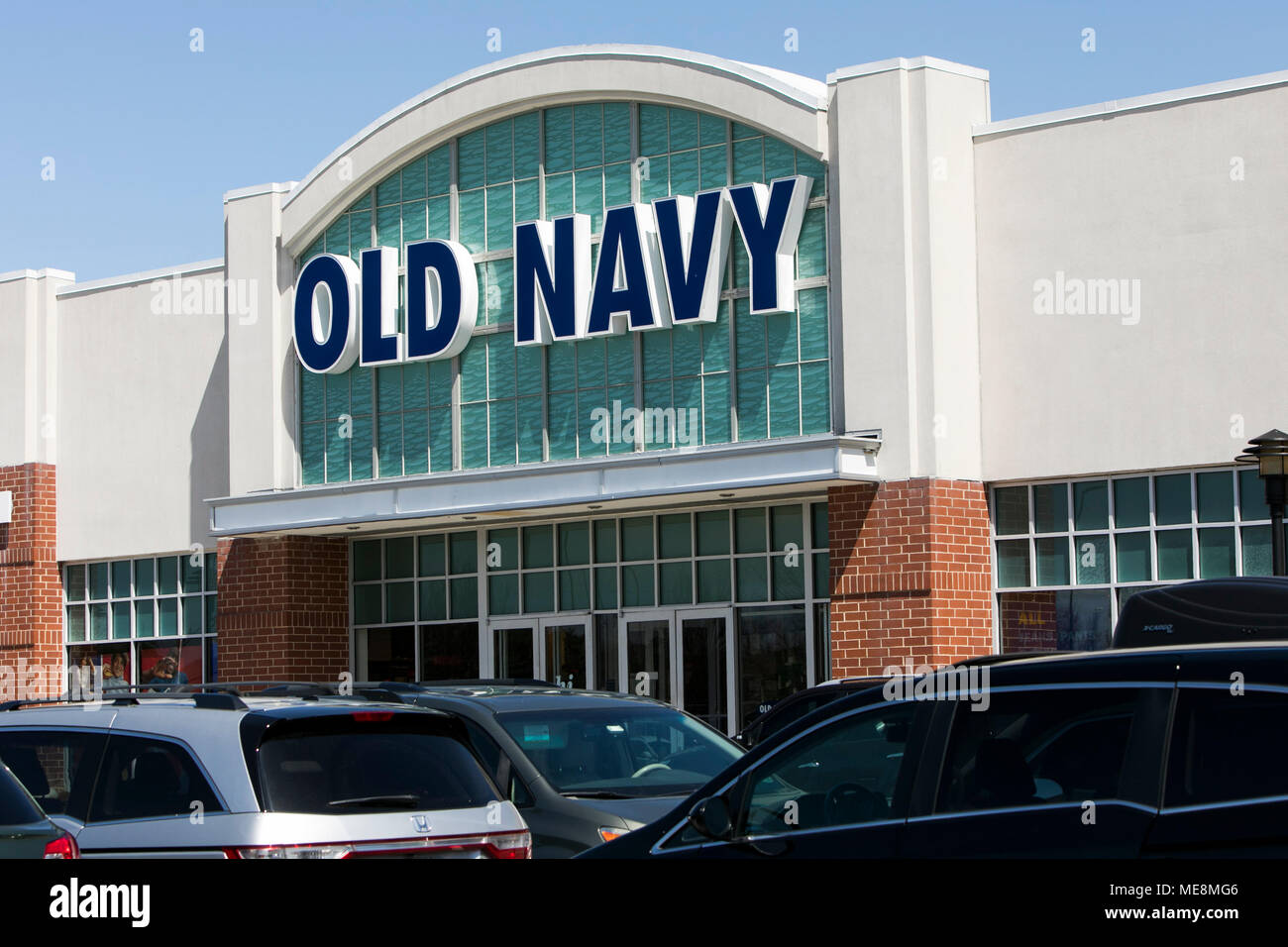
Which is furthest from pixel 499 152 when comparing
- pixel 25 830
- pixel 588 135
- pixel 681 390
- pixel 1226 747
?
pixel 1226 747

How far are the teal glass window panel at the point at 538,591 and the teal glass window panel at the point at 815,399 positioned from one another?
4500 millimetres

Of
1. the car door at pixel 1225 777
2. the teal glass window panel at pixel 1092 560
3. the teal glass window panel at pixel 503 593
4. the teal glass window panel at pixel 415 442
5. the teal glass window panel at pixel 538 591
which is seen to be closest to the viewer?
the car door at pixel 1225 777

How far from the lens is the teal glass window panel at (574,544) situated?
21.7m

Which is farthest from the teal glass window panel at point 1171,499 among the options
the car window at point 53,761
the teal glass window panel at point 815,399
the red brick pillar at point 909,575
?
the car window at point 53,761

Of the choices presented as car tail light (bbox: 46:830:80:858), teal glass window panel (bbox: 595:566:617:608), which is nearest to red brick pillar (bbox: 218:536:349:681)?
teal glass window panel (bbox: 595:566:617:608)

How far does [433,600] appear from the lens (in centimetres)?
2311

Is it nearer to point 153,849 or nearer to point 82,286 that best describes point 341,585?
point 82,286

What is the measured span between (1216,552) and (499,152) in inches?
391

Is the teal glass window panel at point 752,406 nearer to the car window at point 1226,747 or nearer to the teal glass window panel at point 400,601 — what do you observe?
the teal glass window panel at point 400,601

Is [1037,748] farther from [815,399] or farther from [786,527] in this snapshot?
[786,527]

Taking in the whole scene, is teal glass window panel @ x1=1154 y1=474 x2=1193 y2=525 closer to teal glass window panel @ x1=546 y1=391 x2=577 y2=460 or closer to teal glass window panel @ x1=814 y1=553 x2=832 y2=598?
teal glass window panel @ x1=814 y1=553 x2=832 y2=598

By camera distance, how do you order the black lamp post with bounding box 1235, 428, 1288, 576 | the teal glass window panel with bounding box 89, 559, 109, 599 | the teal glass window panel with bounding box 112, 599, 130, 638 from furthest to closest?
the teal glass window panel with bounding box 89, 559, 109, 599, the teal glass window panel with bounding box 112, 599, 130, 638, the black lamp post with bounding box 1235, 428, 1288, 576

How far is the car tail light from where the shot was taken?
6.99m

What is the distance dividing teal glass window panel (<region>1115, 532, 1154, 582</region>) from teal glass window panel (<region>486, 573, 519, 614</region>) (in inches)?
311
